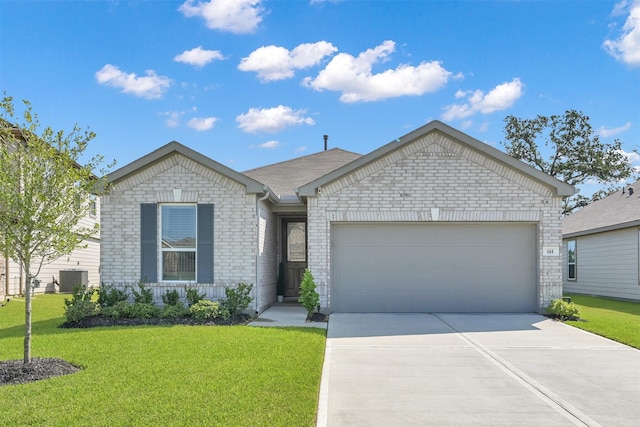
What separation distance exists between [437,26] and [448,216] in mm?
5208

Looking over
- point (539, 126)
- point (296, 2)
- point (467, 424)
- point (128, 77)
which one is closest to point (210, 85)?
point (128, 77)

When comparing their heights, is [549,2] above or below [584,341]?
above

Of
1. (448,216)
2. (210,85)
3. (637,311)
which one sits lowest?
(637,311)

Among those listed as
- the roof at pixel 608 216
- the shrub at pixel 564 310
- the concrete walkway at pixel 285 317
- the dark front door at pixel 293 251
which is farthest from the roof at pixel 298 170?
the roof at pixel 608 216

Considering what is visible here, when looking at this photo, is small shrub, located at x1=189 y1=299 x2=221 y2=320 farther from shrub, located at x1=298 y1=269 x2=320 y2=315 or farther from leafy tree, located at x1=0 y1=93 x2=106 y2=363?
Result: leafy tree, located at x1=0 y1=93 x2=106 y2=363

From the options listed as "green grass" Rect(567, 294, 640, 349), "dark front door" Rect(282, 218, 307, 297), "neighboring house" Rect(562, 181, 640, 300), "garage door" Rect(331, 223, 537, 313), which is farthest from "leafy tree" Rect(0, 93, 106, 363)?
"neighboring house" Rect(562, 181, 640, 300)

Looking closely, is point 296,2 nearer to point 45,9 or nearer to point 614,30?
point 45,9

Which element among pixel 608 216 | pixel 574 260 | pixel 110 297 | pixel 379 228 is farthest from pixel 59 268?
pixel 608 216

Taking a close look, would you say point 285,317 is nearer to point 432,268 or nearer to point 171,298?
point 171,298

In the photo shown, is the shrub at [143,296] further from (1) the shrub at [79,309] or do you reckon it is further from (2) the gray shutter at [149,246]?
(1) the shrub at [79,309]

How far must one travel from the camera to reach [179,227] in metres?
13.0

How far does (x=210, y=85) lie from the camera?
16406mm

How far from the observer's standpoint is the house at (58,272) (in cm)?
1777

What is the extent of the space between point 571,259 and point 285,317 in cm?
1546
